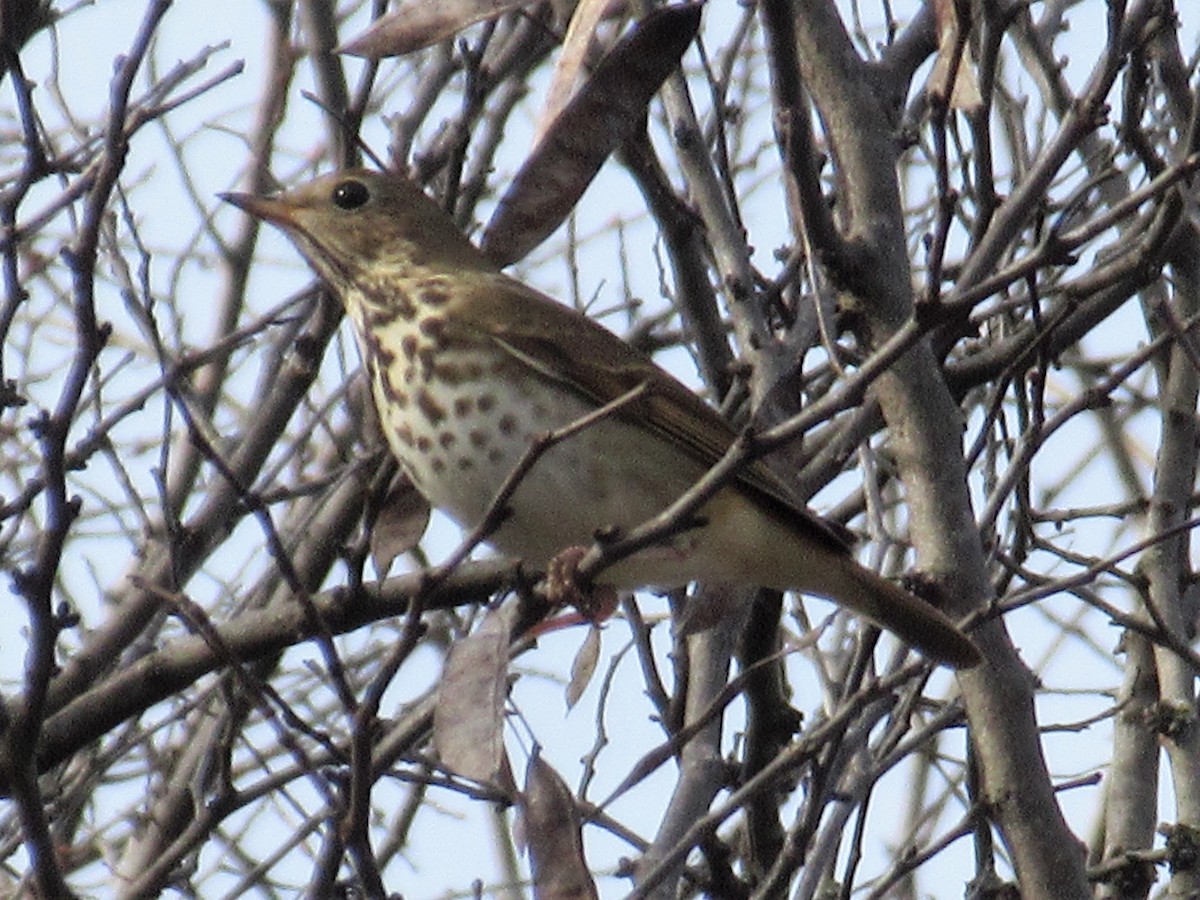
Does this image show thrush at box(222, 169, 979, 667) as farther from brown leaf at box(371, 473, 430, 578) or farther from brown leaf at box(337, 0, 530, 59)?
brown leaf at box(337, 0, 530, 59)

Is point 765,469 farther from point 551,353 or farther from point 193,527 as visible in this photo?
point 193,527

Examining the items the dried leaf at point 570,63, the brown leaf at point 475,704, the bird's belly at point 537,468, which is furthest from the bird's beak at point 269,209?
the brown leaf at point 475,704

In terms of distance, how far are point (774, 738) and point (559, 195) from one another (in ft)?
5.47

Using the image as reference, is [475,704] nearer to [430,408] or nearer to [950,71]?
[950,71]

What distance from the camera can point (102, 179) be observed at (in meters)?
2.93

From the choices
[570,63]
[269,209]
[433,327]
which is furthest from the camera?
[269,209]

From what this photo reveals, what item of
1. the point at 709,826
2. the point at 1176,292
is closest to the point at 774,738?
the point at 709,826

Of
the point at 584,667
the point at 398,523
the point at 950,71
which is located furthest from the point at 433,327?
the point at 950,71

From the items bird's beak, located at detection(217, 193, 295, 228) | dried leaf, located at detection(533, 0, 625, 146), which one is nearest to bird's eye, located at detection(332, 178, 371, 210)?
bird's beak, located at detection(217, 193, 295, 228)

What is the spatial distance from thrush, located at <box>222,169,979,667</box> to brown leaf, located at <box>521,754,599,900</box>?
112cm

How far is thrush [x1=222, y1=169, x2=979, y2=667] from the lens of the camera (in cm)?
439

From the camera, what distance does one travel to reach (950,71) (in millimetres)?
3412

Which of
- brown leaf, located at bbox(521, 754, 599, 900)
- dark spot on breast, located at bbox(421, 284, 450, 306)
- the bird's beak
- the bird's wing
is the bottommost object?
brown leaf, located at bbox(521, 754, 599, 900)

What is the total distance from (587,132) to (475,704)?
1.07m
